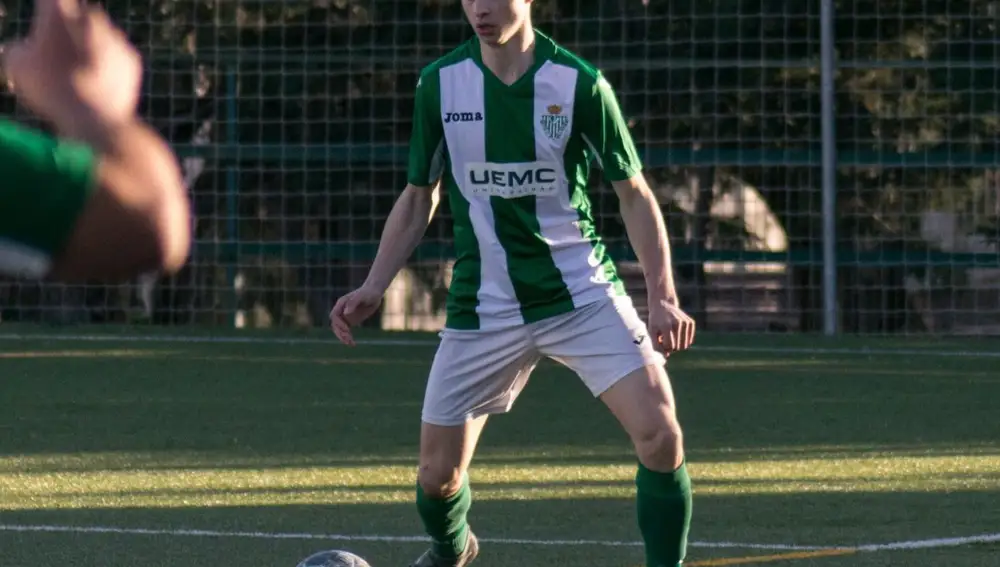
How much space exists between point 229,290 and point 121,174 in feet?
41.4

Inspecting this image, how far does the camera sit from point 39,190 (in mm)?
3461

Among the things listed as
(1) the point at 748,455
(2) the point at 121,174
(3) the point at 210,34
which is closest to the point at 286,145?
(3) the point at 210,34

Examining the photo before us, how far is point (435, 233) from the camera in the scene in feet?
53.0

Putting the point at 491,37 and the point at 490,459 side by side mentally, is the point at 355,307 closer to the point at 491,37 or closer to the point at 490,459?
the point at 491,37

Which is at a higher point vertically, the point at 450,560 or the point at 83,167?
the point at 83,167

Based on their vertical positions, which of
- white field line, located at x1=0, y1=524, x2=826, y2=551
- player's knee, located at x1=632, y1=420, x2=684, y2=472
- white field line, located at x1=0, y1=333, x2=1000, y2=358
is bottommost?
white field line, located at x1=0, y1=524, x2=826, y2=551

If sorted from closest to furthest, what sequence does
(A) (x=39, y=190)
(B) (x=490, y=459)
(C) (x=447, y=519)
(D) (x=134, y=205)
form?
1. (D) (x=134, y=205)
2. (A) (x=39, y=190)
3. (C) (x=447, y=519)
4. (B) (x=490, y=459)

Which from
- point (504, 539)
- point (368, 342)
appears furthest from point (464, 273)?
point (368, 342)

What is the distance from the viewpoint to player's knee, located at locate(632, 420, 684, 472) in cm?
566

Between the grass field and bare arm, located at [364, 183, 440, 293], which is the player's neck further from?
the grass field

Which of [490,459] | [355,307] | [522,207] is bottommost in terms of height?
[490,459]

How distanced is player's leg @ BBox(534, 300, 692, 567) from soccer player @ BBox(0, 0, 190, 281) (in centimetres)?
236

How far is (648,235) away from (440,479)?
2.78ft

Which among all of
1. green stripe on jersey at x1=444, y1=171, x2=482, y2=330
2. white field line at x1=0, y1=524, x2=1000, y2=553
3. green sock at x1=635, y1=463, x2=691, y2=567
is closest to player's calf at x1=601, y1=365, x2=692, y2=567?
Answer: green sock at x1=635, y1=463, x2=691, y2=567
